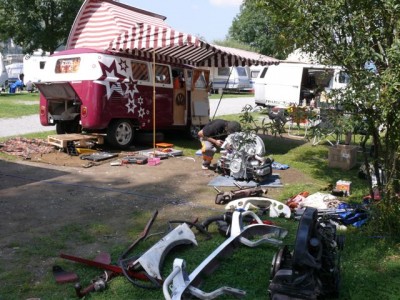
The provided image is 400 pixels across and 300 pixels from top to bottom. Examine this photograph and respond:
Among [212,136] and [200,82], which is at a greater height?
[200,82]

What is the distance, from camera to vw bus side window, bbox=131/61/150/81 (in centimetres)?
1020

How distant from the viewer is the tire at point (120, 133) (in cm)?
991

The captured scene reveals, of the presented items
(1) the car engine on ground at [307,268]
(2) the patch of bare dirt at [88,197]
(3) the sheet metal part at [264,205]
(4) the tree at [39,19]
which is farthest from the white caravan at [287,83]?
(1) the car engine on ground at [307,268]

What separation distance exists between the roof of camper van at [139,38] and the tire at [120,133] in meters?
1.63

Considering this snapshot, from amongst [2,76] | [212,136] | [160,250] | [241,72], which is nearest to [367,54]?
[160,250]

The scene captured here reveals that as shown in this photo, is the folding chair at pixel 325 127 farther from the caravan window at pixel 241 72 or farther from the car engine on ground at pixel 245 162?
the caravan window at pixel 241 72

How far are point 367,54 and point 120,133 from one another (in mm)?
6791

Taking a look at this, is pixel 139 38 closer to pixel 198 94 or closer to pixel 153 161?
pixel 153 161

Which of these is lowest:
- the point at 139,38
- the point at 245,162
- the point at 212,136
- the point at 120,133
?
the point at 245,162

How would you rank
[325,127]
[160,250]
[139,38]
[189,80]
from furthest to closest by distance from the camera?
[189,80] < [139,38] < [325,127] < [160,250]

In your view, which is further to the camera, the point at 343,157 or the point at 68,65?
the point at 68,65

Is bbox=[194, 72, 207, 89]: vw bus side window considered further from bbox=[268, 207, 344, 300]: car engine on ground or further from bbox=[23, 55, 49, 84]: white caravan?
bbox=[23, 55, 49, 84]: white caravan

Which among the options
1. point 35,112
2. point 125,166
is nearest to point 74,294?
point 125,166

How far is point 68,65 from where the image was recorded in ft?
32.3
